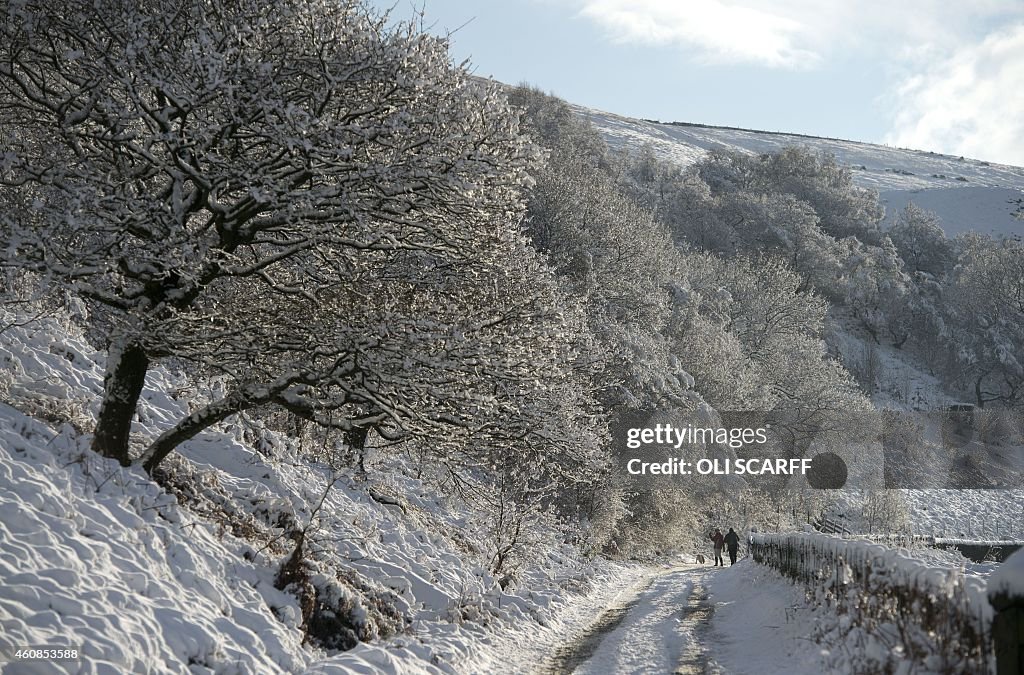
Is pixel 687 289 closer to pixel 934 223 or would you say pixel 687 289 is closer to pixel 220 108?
pixel 220 108

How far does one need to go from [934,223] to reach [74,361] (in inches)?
4101

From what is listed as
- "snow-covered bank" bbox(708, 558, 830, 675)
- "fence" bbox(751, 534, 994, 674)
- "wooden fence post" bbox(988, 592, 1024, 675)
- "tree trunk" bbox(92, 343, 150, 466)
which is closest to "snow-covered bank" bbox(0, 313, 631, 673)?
"tree trunk" bbox(92, 343, 150, 466)

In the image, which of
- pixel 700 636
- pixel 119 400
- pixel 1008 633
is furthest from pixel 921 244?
pixel 1008 633

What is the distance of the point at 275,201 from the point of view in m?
9.12

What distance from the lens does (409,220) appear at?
10.6 meters

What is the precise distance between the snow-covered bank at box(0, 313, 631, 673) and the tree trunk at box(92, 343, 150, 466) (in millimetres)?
419

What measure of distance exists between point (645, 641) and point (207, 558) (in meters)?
7.12

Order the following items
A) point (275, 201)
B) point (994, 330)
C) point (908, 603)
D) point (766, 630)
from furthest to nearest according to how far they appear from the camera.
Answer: point (994, 330) < point (766, 630) < point (275, 201) < point (908, 603)

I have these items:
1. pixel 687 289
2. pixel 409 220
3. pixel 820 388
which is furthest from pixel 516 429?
pixel 820 388

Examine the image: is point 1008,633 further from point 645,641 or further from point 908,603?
point 645,641

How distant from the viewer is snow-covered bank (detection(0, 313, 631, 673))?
22.7ft

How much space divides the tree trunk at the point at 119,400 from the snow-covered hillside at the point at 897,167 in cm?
10102

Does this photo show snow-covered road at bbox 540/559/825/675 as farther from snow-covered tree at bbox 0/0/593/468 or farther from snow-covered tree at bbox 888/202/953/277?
snow-covered tree at bbox 888/202/953/277

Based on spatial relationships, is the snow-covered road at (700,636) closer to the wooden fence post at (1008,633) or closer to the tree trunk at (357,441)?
the wooden fence post at (1008,633)
